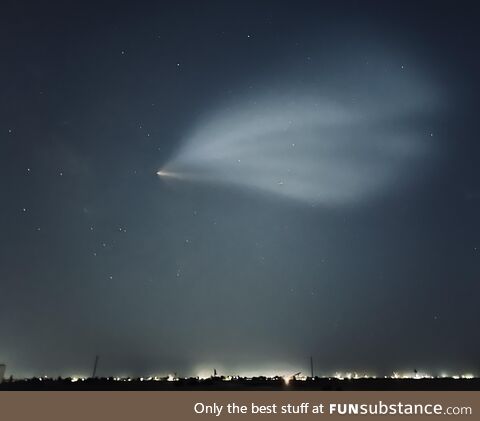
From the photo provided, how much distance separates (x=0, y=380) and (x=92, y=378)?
58.9 metres
